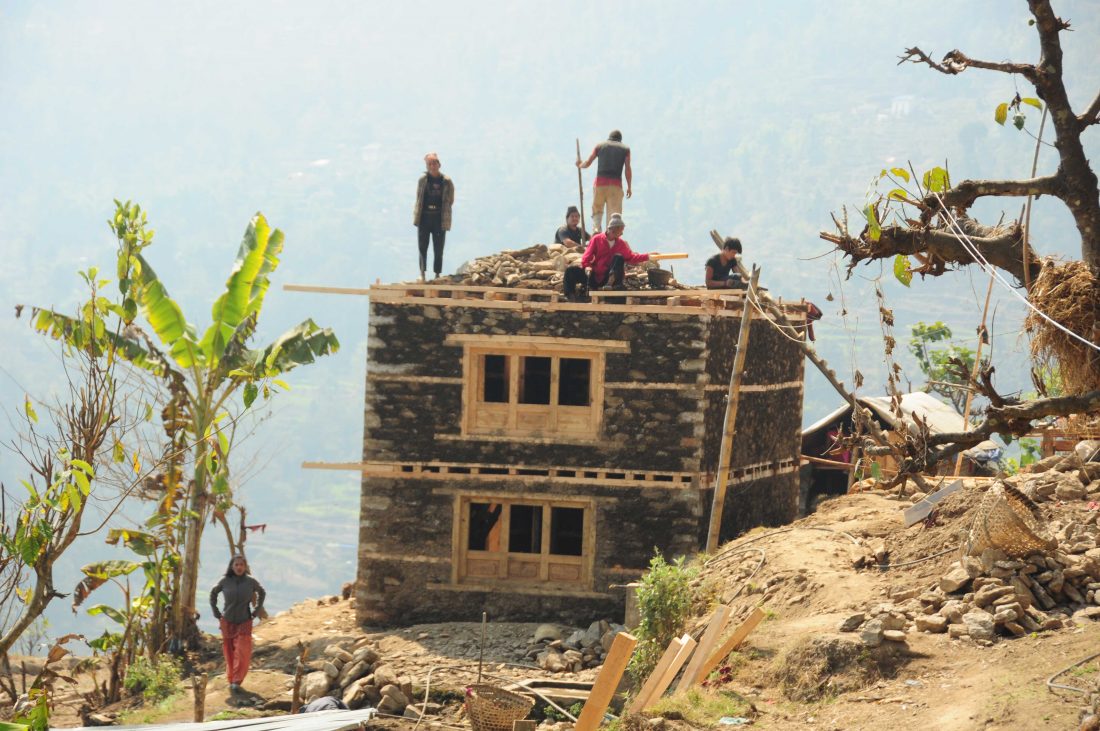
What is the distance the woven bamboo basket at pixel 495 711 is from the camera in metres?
14.9

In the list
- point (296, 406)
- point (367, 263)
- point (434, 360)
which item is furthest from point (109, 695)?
point (367, 263)

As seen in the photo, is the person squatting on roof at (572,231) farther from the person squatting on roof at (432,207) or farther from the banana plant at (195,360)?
the banana plant at (195,360)

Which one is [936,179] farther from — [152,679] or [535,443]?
[152,679]

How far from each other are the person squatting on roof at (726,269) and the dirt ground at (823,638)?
3.87 m

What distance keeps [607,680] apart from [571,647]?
5.89 m

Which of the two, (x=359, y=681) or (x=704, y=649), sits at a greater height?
(x=704, y=649)

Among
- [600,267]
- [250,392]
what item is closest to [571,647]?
[600,267]

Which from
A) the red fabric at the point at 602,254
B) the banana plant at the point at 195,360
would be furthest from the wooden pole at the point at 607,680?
the banana plant at the point at 195,360

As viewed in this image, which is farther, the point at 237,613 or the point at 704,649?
the point at 237,613

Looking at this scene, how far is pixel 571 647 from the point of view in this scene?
60.5 feet

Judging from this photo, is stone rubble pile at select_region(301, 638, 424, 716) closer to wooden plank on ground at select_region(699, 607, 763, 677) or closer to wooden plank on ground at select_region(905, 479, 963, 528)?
wooden plank on ground at select_region(699, 607, 763, 677)

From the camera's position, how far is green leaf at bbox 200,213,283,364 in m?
20.7

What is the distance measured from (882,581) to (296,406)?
428 ft

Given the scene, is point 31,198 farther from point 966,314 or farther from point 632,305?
point 632,305
